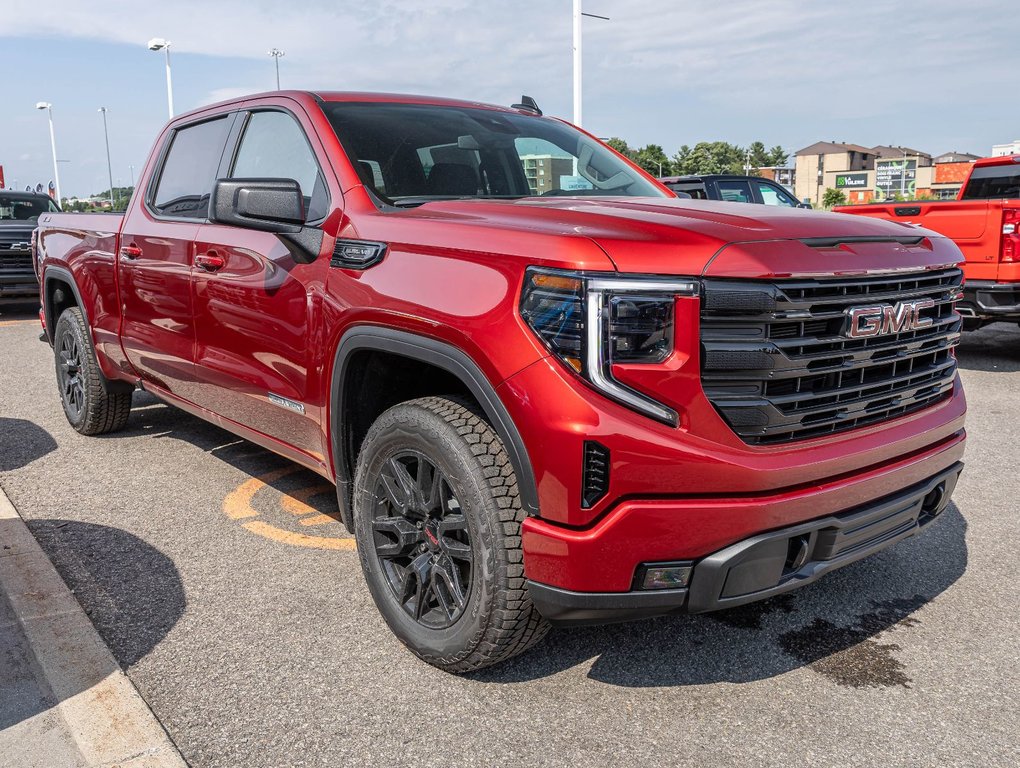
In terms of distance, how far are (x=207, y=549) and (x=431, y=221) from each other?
77.5 inches

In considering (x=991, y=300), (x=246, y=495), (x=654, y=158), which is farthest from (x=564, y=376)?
(x=654, y=158)

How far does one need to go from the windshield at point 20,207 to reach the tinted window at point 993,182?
13.4 meters

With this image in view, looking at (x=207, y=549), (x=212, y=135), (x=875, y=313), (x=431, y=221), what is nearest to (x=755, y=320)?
(x=875, y=313)

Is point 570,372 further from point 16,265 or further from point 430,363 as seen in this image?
point 16,265

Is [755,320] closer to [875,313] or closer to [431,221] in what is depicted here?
[875,313]

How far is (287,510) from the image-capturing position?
4434mm

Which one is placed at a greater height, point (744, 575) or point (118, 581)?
point (744, 575)

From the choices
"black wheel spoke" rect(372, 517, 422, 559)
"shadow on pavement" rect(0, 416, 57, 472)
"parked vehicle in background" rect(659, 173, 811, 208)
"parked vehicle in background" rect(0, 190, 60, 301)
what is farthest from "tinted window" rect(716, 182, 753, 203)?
"black wheel spoke" rect(372, 517, 422, 559)

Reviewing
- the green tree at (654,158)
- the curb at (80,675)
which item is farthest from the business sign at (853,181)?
the curb at (80,675)

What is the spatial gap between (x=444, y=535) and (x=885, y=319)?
1.45m

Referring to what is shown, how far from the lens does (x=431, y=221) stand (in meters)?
2.82

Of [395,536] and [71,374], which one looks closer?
[395,536]

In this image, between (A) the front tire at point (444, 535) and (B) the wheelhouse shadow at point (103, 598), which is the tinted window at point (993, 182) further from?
(B) the wheelhouse shadow at point (103, 598)

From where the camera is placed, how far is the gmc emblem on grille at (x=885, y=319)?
2.52 m
